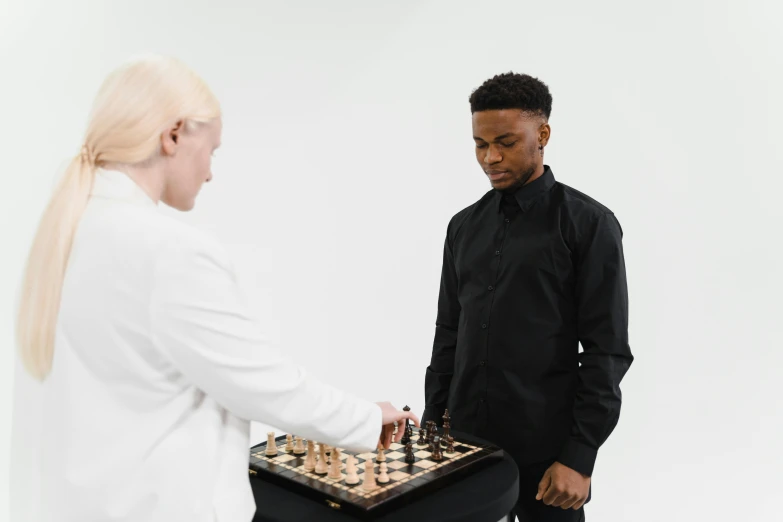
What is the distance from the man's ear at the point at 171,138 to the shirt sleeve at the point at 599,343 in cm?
130

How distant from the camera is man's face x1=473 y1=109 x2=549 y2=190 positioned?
2.26 metres

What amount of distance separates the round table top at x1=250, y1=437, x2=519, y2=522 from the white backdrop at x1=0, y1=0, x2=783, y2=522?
2144 millimetres

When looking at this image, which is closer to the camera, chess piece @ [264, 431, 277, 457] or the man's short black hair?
chess piece @ [264, 431, 277, 457]

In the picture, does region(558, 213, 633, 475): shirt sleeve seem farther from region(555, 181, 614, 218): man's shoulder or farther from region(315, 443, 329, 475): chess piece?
region(315, 443, 329, 475): chess piece

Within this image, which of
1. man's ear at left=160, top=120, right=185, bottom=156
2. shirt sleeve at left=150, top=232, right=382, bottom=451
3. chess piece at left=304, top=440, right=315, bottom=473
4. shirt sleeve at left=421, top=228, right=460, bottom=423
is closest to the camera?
shirt sleeve at left=150, top=232, right=382, bottom=451

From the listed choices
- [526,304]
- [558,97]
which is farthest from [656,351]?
[526,304]

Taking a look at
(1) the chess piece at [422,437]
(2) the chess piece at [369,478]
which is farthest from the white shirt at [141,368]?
(1) the chess piece at [422,437]

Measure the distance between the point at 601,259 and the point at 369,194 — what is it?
7.06 ft

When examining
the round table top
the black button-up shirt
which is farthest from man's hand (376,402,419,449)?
the black button-up shirt

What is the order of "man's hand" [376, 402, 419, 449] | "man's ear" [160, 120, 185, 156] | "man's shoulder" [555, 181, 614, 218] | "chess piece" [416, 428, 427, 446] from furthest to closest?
"man's shoulder" [555, 181, 614, 218]
"chess piece" [416, 428, 427, 446]
"man's hand" [376, 402, 419, 449]
"man's ear" [160, 120, 185, 156]

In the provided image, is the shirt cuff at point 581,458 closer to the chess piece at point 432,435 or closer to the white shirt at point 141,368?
the chess piece at point 432,435

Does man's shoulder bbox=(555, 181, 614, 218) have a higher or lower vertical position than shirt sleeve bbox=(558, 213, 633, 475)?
higher

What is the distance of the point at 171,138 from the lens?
4.70 feet

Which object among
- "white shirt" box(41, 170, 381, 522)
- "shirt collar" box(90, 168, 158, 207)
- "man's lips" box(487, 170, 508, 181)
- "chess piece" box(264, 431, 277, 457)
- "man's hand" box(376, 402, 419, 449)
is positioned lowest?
"chess piece" box(264, 431, 277, 457)
